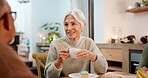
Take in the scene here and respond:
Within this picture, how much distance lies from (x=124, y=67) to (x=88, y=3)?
5.47ft

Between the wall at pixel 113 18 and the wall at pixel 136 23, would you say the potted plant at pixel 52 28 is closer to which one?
the wall at pixel 113 18

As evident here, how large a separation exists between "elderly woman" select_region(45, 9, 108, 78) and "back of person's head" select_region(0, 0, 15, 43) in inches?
49.2

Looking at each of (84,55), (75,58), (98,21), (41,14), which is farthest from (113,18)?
(84,55)

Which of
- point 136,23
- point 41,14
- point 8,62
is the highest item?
point 41,14

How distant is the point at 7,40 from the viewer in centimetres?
32

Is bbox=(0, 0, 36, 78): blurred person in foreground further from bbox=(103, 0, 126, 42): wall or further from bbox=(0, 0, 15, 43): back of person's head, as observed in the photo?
bbox=(103, 0, 126, 42): wall

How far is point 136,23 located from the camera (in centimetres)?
411

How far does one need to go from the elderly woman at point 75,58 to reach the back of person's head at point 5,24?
125 centimetres

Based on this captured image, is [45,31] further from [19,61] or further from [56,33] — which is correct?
[19,61]

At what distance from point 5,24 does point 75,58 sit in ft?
4.77

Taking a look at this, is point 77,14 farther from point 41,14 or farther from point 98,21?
point 41,14

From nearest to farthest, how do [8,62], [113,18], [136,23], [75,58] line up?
[8,62] < [75,58] < [136,23] < [113,18]

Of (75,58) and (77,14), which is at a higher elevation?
(77,14)

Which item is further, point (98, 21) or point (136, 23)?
point (98, 21)
